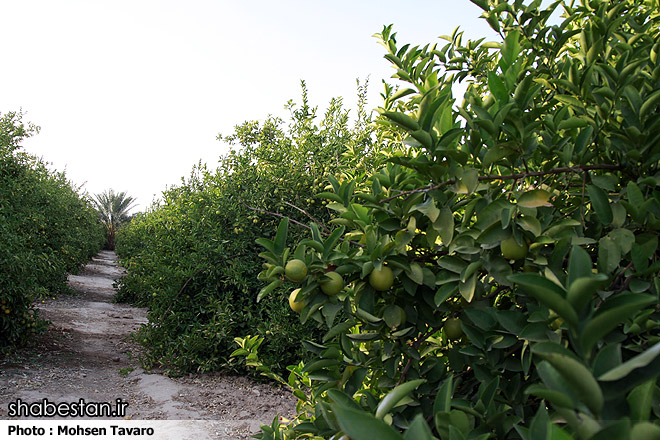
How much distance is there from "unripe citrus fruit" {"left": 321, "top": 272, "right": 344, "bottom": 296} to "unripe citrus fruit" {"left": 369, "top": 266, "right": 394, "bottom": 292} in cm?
8

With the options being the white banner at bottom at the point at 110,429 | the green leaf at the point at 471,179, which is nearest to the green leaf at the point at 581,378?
the green leaf at the point at 471,179

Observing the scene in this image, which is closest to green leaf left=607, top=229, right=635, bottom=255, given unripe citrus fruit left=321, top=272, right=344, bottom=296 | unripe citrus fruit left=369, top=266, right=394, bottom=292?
unripe citrus fruit left=369, top=266, right=394, bottom=292

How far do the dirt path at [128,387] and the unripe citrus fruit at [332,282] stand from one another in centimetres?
298

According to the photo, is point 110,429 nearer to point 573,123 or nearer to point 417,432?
point 417,432

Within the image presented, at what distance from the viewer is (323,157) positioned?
5133 mm

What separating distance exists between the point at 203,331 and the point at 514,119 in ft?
14.4

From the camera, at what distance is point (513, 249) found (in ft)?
3.31

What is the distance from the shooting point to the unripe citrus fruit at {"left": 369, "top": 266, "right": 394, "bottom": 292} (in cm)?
110

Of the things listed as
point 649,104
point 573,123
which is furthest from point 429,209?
point 649,104

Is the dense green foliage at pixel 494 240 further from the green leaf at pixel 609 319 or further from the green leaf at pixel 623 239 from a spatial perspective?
the green leaf at pixel 609 319

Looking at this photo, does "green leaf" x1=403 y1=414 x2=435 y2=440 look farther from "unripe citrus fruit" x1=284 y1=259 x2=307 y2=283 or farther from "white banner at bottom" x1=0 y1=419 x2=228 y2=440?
"white banner at bottom" x1=0 y1=419 x2=228 y2=440

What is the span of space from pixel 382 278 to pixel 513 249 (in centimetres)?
32

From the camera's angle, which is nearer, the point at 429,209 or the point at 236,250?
the point at 429,209

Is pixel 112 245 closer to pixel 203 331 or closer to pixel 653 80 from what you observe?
pixel 203 331
